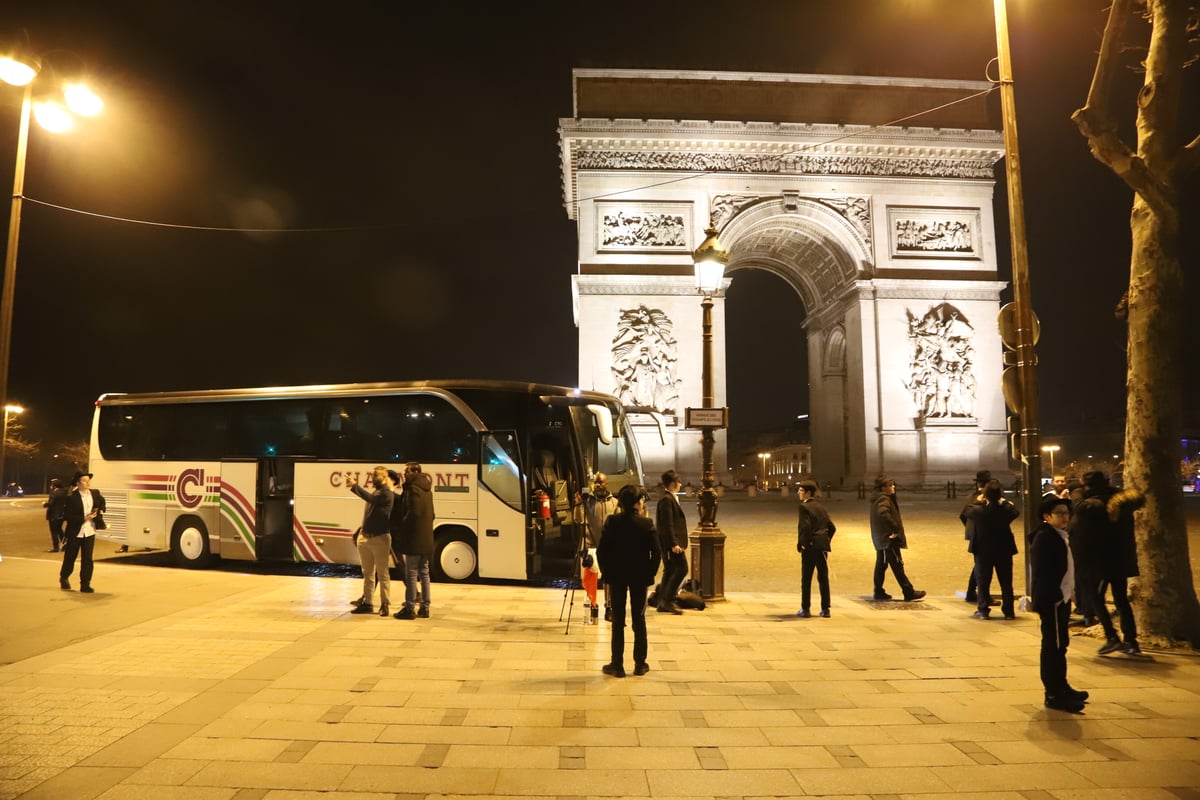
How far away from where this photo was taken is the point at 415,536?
727cm

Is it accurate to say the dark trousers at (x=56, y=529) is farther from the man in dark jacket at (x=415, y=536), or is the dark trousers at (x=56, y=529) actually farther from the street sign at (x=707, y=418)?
the street sign at (x=707, y=418)

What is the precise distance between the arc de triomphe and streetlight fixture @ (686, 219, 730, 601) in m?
16.0

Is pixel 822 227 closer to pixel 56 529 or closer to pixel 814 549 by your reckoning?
pixel 814 549

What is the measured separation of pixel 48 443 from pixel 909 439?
4395 centimetres

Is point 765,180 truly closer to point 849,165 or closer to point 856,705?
point 849,165

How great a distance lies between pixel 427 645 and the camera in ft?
20.3

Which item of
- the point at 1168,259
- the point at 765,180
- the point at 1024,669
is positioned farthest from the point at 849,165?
the point at 1024,669

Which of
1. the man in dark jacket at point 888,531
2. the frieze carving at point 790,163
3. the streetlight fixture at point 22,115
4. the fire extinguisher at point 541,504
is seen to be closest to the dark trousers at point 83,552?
the streetlight fixture at point 22,115

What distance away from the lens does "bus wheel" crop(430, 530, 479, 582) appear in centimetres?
1029

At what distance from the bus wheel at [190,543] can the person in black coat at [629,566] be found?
8944mm

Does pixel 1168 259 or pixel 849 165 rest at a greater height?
pixel 849 165

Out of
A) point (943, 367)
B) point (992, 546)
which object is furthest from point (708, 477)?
point (943, 367)

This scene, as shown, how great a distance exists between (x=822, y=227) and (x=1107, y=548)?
2289cm

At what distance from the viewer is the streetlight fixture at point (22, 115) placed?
8.88 m
